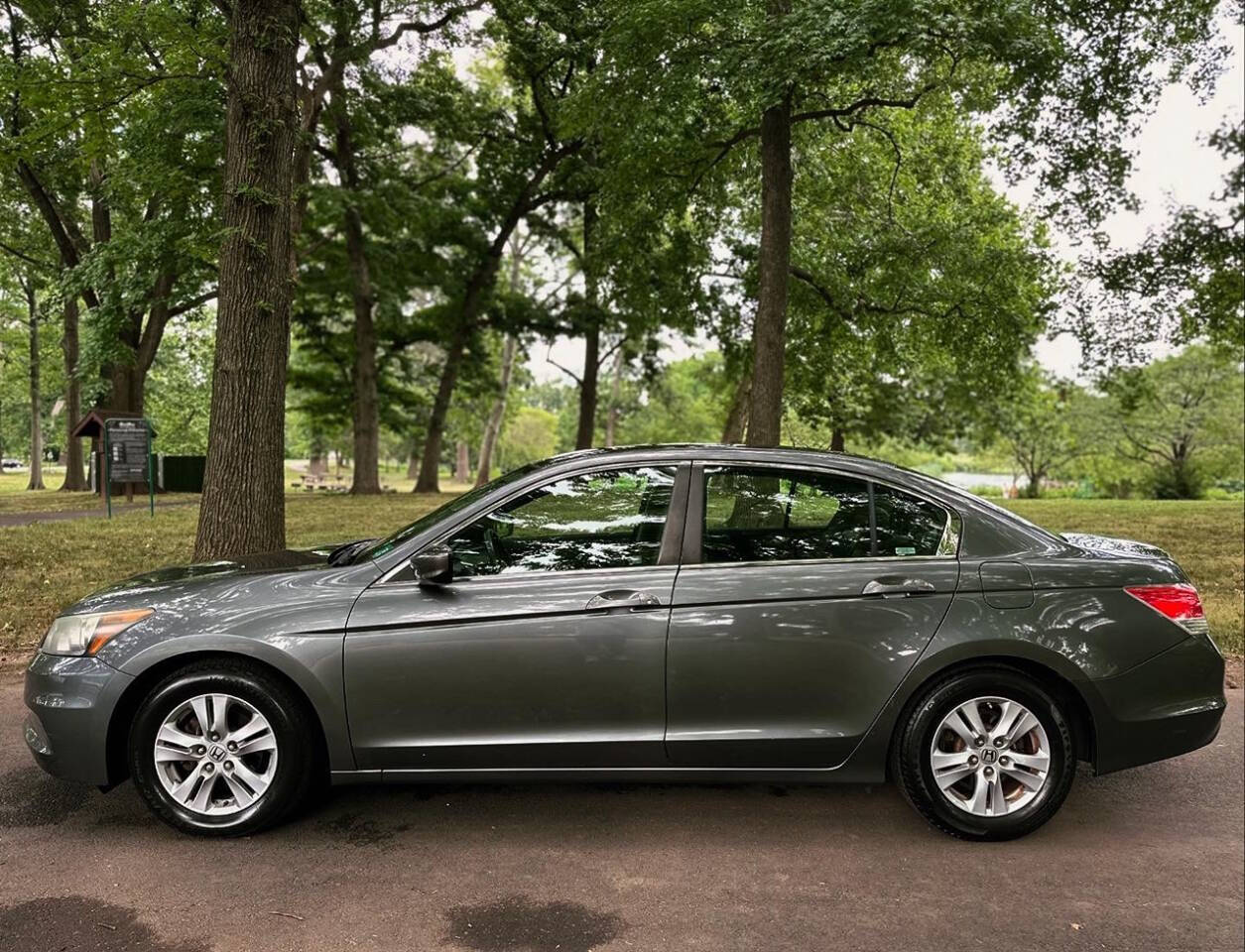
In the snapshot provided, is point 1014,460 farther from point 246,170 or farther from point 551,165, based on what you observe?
point 246,170

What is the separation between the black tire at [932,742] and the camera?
3145 mm

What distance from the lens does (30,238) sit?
2345 centimetres

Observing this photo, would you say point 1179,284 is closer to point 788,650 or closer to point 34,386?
point 788,650

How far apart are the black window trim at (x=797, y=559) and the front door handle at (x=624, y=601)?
0.69ft

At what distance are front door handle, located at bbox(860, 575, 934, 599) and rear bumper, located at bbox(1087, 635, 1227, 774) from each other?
2.53 ft

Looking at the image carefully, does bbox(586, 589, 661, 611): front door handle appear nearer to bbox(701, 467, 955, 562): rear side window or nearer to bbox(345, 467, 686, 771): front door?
bbox(345, 467, 686, 771): front door

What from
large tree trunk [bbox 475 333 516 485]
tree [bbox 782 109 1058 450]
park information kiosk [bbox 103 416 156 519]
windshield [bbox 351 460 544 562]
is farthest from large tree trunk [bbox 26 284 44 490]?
windshield [bbox 351 460 544 562]

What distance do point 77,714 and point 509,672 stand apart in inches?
67.5

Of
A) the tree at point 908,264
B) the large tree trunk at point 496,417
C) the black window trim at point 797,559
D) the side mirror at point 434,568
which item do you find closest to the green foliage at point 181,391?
the large tree trunk at point 496,417

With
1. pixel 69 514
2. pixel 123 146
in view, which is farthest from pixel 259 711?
pixel 69 514

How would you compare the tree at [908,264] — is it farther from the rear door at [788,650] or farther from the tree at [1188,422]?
the tree at [1188,422]

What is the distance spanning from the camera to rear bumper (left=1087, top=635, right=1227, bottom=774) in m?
3.19

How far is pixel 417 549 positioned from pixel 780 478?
155 centimetres

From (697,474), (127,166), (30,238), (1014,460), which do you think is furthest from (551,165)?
(1014,460)
